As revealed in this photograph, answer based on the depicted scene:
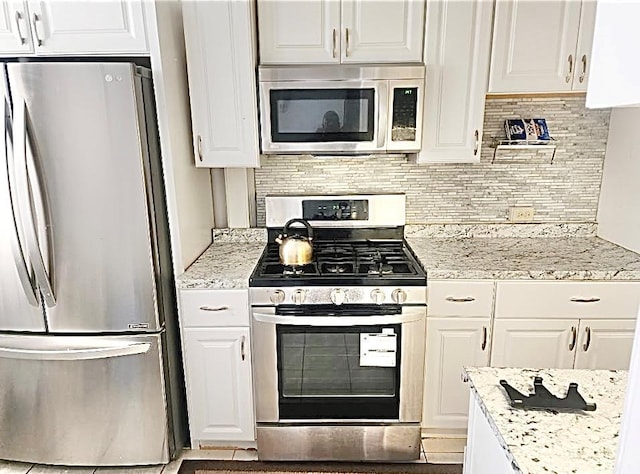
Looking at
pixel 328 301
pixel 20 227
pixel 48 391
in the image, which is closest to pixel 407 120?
pixel 328 301

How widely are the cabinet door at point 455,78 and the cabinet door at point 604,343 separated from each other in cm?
95

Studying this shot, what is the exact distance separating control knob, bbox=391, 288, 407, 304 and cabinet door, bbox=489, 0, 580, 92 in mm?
1063

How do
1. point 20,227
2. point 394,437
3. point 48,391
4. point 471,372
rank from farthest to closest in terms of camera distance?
point 394,437 < point 48,391 < point 20,227 < point 471,372

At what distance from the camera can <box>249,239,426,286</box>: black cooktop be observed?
6.55ft

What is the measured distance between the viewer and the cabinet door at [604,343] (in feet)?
6.73

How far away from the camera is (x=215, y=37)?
2.05 m

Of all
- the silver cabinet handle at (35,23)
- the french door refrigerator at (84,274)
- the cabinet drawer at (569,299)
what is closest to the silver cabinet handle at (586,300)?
the cabinet drawer at (569,299)

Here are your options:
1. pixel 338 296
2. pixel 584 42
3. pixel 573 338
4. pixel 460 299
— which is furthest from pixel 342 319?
pixel 584 42

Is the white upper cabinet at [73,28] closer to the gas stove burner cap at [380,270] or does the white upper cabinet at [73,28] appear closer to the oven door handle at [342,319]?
the oven door handle at [342,319]

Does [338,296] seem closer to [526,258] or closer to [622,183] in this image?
[526,258]

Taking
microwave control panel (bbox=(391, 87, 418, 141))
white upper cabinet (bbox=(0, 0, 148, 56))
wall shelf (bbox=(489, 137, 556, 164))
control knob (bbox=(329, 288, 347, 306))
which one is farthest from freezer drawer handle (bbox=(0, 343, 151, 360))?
wall shelf (bbox=(489, 137, 556, 164))

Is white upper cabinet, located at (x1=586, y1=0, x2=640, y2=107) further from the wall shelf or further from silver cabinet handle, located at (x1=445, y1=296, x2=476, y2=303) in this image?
the wall shelf

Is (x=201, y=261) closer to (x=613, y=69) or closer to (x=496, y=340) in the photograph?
(x=496, y=340)

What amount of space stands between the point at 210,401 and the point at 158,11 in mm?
1724
